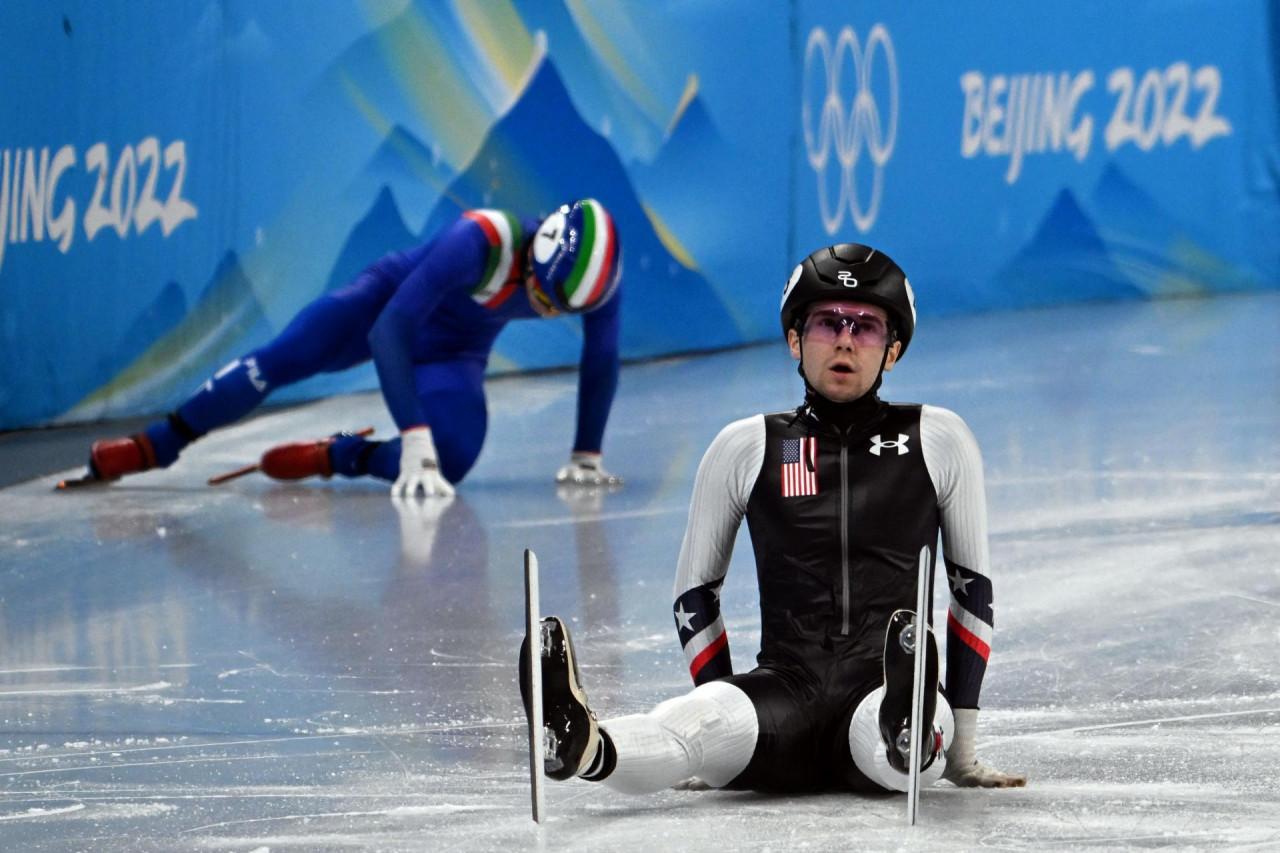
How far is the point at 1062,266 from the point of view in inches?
593

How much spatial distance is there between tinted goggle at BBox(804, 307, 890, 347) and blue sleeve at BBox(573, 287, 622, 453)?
402 cm

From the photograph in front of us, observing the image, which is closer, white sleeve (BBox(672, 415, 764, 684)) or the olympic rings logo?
white sleeve (BBox(672, 415, 764, 684))

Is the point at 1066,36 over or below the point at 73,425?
over

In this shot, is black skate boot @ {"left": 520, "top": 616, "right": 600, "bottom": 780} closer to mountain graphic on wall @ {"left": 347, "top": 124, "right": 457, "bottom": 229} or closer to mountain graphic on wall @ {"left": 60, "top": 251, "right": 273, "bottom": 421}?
mountain graphic on wall @ {"left": 60, "top": 251, "right": 273, "bottom": 421}

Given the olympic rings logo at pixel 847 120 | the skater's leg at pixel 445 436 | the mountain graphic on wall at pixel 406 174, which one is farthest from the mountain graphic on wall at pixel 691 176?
the skater's leg at pixel 445 436

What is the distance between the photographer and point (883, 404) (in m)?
3.45

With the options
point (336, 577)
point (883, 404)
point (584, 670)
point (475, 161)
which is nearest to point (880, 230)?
point (475, 161)

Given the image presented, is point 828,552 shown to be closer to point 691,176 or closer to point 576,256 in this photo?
point 576,256

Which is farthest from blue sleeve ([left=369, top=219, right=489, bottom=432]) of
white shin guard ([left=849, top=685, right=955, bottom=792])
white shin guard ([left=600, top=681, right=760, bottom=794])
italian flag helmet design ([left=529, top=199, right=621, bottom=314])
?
white shin guard ([left=849, top=685, right=955, bottom=792])

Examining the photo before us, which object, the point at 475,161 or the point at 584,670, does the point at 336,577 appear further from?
the point at 475,161

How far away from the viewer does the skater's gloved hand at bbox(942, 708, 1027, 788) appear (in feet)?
10.9

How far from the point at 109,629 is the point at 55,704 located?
2.75ft

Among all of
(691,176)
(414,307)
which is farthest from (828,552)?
(691,176)

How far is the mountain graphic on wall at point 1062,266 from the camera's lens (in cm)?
1480
